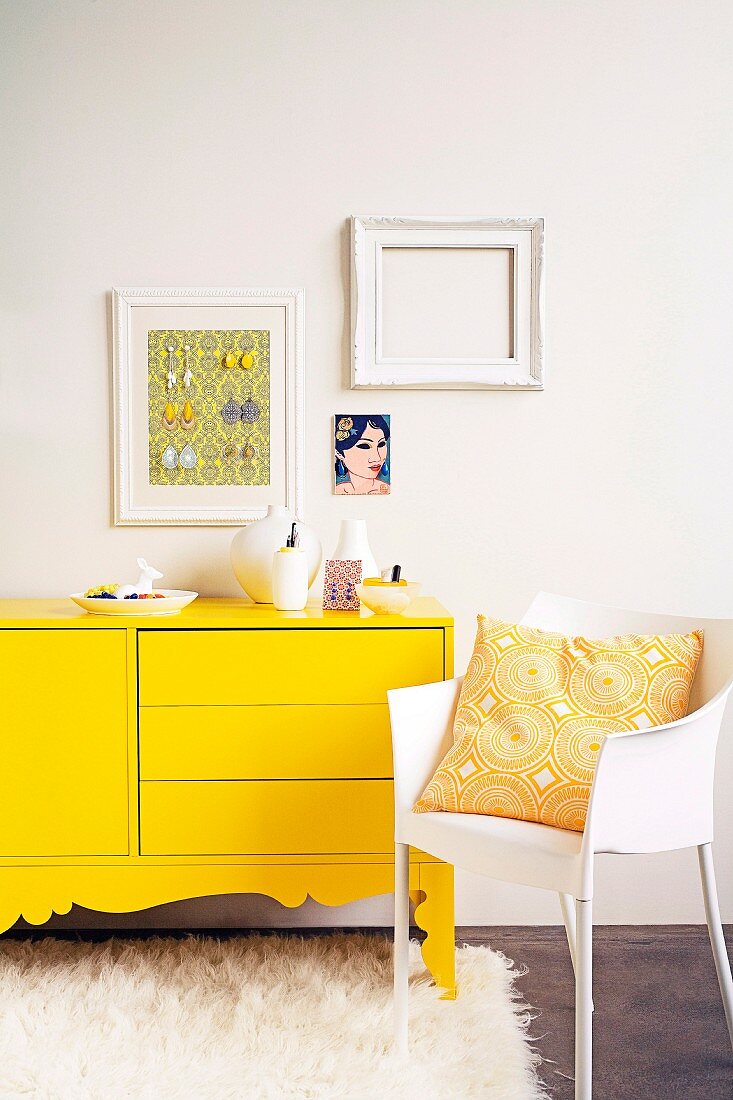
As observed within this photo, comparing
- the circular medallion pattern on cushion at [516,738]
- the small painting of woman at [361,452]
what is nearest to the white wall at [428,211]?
the small painting of woman at [361,452]

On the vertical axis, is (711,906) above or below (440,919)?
above

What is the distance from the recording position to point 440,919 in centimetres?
195

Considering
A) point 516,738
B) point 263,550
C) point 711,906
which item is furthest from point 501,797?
point 263,550

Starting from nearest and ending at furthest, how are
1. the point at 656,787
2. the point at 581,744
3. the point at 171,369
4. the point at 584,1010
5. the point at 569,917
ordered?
the point at 584,1010 → the point at 656,787 → the point at 581,744 → the point at 569,917 → the point at 171,369

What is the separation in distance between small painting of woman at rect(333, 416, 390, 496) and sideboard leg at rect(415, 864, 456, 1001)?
0.97 m

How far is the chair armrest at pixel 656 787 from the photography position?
1503 mm

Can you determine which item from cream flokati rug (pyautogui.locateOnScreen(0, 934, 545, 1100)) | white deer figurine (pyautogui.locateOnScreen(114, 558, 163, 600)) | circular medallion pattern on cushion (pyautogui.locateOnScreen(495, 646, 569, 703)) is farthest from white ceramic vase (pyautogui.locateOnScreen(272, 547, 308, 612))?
cream flokati rug (pyautogui.locateOnScreen(0, 934, 545, 1100))

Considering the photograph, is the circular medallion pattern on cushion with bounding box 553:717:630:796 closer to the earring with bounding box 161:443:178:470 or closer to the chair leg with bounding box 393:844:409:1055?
the chair leg with bounding box 393:844:409:1055

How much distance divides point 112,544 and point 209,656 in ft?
1.92

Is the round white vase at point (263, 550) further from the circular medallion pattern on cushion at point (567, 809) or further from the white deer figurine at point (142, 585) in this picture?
the circular medallion pattern on cushion at point (567, 809)

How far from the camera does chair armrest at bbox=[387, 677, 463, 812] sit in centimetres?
177

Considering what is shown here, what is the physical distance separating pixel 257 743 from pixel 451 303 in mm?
1239

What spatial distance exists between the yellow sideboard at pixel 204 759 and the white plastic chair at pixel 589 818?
158 millimetres

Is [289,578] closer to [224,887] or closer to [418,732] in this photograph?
[418,732]
